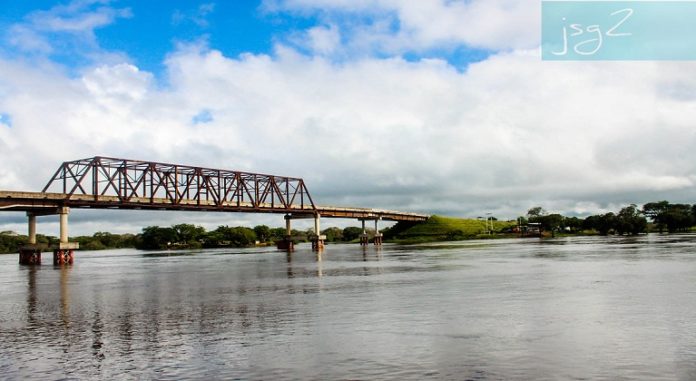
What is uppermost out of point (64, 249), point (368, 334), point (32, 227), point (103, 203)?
point (103, 203)

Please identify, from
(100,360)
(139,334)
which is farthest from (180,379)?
(139,334)

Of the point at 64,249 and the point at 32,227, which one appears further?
the point at 32,227

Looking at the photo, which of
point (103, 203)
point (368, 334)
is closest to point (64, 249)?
point (103, 203)

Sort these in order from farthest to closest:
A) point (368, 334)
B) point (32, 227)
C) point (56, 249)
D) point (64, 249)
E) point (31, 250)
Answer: point (32, 227)
point (31, 250)
point (56, 249)
point (64, 249)
point (368, 334)

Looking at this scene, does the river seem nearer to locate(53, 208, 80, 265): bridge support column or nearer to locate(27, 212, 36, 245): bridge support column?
locate(53, 208, 80, 265): bridge support column

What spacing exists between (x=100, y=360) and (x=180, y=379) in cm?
463

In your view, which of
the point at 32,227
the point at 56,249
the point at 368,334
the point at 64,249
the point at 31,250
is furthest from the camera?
the point at 32,227

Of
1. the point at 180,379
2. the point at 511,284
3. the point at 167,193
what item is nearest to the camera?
the point at 180,379

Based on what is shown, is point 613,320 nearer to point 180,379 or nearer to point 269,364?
point 269,364

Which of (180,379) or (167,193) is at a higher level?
(167,193)

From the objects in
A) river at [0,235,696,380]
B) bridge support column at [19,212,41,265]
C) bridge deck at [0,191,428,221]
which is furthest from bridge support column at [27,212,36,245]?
river at [0,235,696,380]

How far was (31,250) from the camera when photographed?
381 ft

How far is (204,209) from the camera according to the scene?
167m

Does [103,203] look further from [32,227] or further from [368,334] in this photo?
[368,334]
